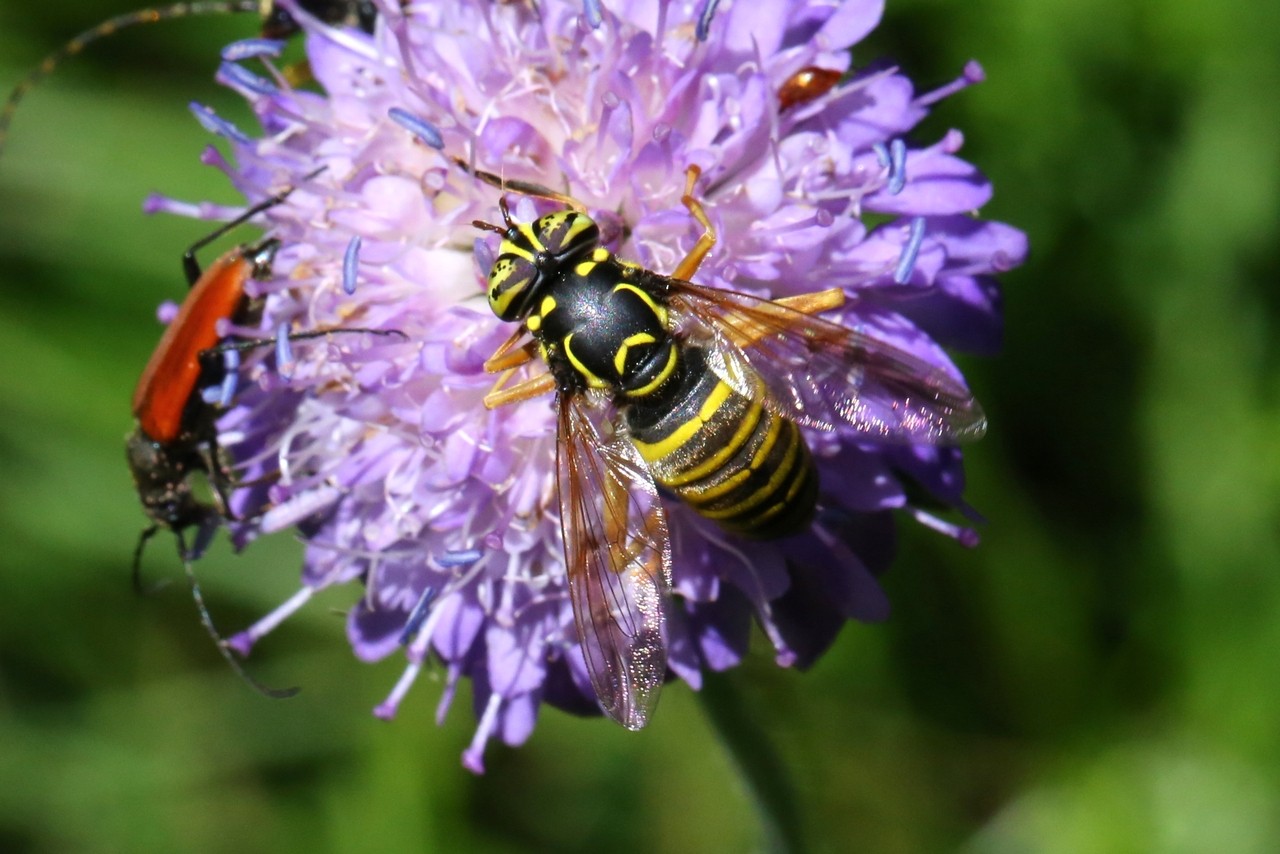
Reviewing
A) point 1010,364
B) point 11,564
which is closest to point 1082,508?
point 1010,364

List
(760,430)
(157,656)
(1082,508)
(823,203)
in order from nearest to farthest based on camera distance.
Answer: (760,430) → (823,203) → (1082,508) → (157,656)

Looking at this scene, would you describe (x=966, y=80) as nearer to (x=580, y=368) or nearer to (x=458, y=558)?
(x=580, y=368)

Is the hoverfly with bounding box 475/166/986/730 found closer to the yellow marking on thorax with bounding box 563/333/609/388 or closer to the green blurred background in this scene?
the yellow marking on thorax with bounding box 563/333/609/388

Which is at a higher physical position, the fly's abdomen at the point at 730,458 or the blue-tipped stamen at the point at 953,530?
→ the fly's abdomen at the point at 730,458

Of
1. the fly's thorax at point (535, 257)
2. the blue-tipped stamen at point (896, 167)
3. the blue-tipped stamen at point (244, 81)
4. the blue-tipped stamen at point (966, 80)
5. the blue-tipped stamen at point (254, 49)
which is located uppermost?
the blue-tipped stamen at point (966, 80)

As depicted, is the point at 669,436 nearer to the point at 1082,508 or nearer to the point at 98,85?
the point at 1082,508

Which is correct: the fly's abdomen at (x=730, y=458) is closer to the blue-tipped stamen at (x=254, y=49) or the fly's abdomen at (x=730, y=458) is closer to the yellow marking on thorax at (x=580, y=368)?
the yellow marking on thorax at (x=580, y=368)

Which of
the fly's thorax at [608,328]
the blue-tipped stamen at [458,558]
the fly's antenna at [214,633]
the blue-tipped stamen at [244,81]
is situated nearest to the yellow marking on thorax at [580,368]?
the fly's thorax at [608,328]
